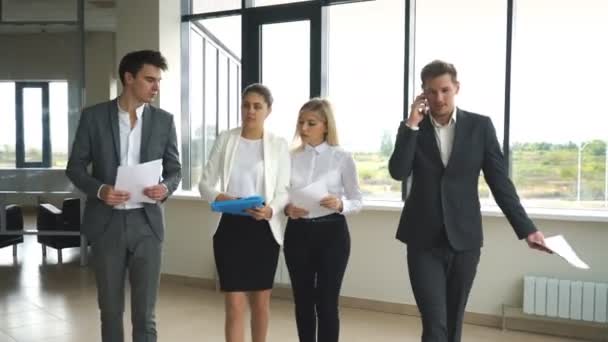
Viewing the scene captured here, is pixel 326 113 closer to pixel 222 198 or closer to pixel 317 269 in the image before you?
pixel 222 198

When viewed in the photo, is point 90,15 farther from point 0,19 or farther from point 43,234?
point 43,234

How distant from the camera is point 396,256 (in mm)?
4848

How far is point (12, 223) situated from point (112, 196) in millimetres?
5223

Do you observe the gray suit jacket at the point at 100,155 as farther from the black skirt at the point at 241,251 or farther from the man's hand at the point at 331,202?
the man's hand at the point at 331,202

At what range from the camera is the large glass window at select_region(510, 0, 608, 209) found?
4.37 m

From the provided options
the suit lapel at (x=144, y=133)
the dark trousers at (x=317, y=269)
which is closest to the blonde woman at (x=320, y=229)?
the dark trousers at (x=317, y=269)

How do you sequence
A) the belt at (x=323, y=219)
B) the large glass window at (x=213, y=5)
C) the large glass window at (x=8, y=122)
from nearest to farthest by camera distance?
1. the belt at (x=323, y=219)
2. the large glass window at (x=213, y=5)
3. the large glass window at (x=8, y=122)

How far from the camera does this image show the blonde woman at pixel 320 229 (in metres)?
2.93

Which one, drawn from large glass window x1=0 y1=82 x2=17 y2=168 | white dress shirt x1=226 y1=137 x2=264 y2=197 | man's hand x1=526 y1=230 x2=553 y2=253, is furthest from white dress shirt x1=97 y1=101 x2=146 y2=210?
large glass window x1=0 y1=82 x2=17 y2=168

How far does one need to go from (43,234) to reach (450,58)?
5007mm

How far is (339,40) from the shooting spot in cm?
532

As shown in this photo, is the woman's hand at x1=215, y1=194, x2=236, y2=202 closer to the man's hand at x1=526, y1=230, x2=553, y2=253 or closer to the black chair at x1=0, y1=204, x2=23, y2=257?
the man's hand at x1=526, y1=230, x2=553, y2=253

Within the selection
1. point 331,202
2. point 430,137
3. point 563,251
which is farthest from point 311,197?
point 563,251

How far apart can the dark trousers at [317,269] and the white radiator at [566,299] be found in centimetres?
198
